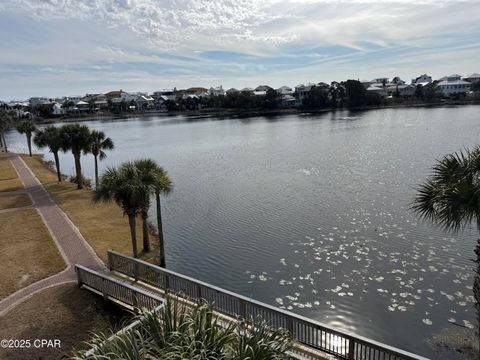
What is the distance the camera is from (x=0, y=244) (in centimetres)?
1962

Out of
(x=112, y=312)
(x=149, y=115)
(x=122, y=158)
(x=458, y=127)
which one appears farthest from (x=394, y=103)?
(x=112, y=312)

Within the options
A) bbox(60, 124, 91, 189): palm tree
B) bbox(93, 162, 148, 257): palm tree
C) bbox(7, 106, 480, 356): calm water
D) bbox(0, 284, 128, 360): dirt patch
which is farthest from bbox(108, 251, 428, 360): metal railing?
bbox(60, 124, 91, 189): palm tree

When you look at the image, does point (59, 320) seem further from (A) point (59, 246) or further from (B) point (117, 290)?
(A) point (59, 246)

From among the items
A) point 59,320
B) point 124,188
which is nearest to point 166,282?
point 59,320

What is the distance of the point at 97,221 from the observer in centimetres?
2408

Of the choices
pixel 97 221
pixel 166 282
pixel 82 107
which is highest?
pixel 82 107

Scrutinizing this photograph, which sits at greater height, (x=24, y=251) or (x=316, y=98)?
(x=316, y=98)

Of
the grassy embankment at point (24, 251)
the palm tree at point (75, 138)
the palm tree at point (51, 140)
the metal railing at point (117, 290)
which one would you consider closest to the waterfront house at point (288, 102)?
the palm tree at point (51, 140)

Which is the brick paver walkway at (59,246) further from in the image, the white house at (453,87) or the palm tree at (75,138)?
the white house at (453,87)

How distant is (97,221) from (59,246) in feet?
16.7

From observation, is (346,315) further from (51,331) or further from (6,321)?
(6,321)

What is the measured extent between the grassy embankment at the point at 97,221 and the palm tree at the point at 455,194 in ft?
46.2

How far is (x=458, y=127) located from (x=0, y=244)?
2808 inches

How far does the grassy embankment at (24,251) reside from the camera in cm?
1536
